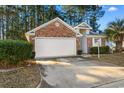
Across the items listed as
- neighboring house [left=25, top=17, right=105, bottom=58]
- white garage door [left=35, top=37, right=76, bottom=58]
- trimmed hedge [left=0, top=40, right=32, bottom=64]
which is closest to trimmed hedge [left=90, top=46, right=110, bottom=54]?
neighboring house [left=25, top=17, right=105, bottom=58]

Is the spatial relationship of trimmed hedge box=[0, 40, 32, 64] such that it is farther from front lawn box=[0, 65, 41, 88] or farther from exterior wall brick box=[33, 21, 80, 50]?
exterior wall brick box=[33, 21, 80, 50]

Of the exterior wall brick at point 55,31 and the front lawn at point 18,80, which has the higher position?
the exterior wall brick at point 55,31

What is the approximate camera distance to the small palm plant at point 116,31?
2431 centimetres

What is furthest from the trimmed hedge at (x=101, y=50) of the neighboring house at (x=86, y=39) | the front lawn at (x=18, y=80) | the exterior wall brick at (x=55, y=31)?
the front lawn at (x=18, y=80)

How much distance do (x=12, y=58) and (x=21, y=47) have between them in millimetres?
1006

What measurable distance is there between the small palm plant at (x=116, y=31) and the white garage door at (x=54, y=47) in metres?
6.55

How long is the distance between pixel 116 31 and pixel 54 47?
9.28m

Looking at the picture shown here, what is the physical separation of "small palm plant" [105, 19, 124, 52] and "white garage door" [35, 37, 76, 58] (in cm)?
655

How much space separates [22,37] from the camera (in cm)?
3222

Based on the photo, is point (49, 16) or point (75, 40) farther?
point (49, 16)

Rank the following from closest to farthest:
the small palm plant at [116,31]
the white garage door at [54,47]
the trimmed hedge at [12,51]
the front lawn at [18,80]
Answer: the front lawn at [18,80] < the trimmed hedge at [12,51] < the white garage door at [54,47] < the small palm plant at [116,31]

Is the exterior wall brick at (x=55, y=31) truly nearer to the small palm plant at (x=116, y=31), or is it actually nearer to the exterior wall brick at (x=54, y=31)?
the exterior wall brick at (x=54, y=31)

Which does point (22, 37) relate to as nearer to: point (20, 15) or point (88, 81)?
point (20, 15)
